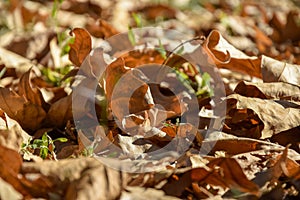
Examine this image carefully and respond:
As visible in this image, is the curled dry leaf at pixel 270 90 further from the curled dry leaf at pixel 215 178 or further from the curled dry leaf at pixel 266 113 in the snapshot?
the curled dry leaf at pixel 215 178

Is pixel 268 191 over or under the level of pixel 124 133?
over

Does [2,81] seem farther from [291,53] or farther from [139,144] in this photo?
[291,53]

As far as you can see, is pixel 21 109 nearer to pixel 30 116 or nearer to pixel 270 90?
pixel 30 116

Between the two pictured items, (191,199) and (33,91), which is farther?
(33,91)

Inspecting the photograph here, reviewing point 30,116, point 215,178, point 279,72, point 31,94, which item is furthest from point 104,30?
point 215,178

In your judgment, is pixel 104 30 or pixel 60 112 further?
pixel 104 30

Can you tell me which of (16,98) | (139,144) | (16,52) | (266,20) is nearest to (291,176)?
(139,144)

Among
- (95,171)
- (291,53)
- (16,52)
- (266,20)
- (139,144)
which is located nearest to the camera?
(95,171)

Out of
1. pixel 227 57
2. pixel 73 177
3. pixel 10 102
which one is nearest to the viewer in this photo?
pixel 73 177
